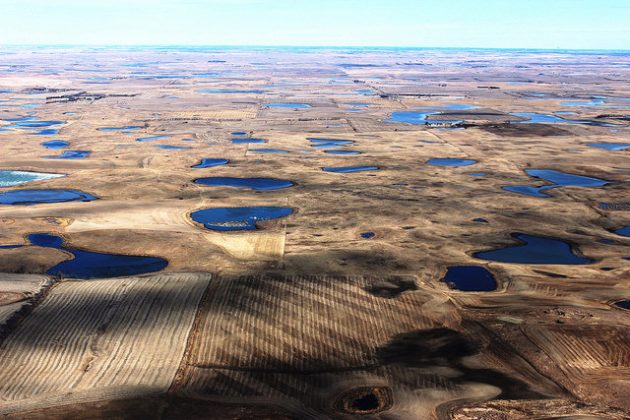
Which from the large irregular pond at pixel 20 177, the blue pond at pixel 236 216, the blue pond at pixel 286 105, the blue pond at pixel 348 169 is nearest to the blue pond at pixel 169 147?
the large irregular pond at pixel 20 177

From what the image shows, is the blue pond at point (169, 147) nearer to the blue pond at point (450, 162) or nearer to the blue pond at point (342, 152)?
the blue pond at point (342, 152)

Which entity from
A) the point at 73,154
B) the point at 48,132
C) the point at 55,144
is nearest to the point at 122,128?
the point at 48,132

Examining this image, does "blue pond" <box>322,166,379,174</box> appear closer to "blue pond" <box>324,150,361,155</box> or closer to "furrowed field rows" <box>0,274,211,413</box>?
"blue pond" <box>324,150,361,155</box>

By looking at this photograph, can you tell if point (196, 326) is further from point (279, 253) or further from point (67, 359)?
point (279, 253)

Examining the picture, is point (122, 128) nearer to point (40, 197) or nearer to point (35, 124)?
point (35, 124)

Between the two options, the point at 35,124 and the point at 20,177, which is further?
the point at 35,124

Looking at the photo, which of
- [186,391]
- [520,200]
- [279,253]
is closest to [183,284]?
[279,253]
